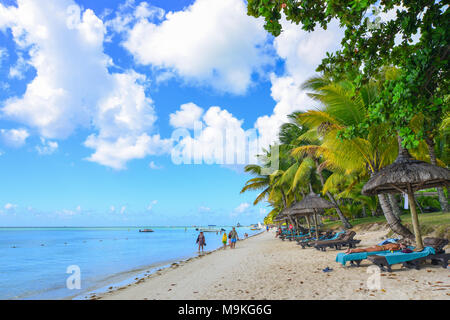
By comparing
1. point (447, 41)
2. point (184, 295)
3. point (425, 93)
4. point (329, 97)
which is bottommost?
point (184, 295)

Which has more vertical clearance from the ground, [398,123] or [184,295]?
[398,123]

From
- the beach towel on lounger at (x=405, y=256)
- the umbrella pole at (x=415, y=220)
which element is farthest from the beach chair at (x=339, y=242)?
the beach towel on lounger at (x=405, y=256)

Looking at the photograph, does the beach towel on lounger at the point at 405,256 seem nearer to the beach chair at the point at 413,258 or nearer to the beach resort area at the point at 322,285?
the beach chair at the point at 413,258

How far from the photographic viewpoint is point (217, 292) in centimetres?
559

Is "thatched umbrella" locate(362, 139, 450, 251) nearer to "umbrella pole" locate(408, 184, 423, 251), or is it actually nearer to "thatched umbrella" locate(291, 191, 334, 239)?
"umbrella pole" locate(408, 184, 423, 251)

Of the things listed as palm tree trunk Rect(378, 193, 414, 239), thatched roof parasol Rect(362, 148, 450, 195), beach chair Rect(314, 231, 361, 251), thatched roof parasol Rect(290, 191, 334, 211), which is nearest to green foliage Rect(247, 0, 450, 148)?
thatched roof parasol Rect(362, 148, 450, 195)

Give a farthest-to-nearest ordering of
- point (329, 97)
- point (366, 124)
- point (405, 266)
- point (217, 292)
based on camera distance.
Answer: point (329, 97) → point (405, 266) → point (217, 292) → point (366, 124)

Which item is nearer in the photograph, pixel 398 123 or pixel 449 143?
pixel 398 123

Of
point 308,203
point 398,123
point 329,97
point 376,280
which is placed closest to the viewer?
point 398,123

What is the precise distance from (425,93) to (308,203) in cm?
989

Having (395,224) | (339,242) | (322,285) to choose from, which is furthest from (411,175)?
(339,242)

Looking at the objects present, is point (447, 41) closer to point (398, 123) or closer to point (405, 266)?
point (398, 123)

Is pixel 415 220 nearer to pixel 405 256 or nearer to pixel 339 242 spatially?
pixel 405 256
